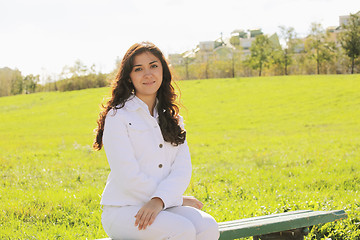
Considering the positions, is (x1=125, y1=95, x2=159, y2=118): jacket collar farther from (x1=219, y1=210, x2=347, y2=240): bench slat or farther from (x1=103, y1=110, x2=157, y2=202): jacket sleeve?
(x1=219, y1=210, x2=347, y2=240): bench slat

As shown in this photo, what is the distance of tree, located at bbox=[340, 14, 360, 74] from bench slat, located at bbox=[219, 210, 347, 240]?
4896cm

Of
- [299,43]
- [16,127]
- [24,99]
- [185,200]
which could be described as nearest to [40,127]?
[16,127]

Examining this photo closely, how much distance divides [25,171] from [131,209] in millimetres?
6002

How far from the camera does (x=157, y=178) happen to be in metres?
2.85

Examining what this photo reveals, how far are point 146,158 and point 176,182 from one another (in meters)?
0.27

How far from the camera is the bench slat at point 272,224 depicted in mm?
3084

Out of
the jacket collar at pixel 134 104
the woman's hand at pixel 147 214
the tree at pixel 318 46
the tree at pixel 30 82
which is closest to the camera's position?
the woman's hand at pixel 147 214

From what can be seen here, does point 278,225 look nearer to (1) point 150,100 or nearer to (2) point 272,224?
(2) point 272,224

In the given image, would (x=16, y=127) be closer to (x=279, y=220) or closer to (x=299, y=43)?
(x=279, y=220)

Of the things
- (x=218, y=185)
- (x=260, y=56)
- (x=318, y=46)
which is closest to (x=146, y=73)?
(x=218, y=185)

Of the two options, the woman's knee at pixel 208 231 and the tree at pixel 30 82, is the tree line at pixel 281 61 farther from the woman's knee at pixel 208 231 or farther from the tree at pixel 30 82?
the woman's knee at pixel 208 231

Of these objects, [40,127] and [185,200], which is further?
[40,127]

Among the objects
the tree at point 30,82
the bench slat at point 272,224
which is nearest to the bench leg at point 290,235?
the bench slat at point 272,224

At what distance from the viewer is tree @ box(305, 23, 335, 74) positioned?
4888 cm
